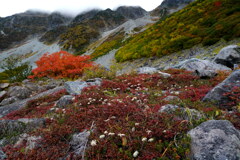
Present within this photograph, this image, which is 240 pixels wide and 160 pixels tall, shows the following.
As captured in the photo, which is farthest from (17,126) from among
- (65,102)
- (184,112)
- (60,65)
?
(60,65)

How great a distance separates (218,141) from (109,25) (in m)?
203

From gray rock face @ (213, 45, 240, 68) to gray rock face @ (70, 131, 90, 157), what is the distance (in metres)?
11.6

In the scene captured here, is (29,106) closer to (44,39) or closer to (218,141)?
(218,141)

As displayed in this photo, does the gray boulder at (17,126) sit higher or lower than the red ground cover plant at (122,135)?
lower

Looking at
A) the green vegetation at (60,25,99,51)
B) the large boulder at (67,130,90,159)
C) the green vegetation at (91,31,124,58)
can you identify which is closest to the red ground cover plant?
the large boulder at (67,130,90,159)

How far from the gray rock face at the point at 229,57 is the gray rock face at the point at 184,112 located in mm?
9352

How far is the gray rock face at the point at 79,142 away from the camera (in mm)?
3004

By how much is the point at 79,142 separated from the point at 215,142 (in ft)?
8.85

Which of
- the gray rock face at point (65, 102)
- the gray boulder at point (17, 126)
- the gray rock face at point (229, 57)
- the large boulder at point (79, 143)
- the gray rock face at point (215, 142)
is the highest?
the gray rock face at point (215, 142)

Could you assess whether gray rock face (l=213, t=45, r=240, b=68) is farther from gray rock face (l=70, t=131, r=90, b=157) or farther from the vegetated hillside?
gray rock face (l=70, t=131, r=90, b=157)

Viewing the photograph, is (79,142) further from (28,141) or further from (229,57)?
(229,57)

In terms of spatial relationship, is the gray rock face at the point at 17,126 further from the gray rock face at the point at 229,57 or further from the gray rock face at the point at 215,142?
the gray rock face at the point at 229,57

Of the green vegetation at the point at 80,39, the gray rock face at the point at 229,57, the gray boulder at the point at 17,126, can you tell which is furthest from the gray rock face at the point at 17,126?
the green vegetation at the point at 80,39

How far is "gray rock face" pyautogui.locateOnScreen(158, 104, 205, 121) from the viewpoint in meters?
3.41
